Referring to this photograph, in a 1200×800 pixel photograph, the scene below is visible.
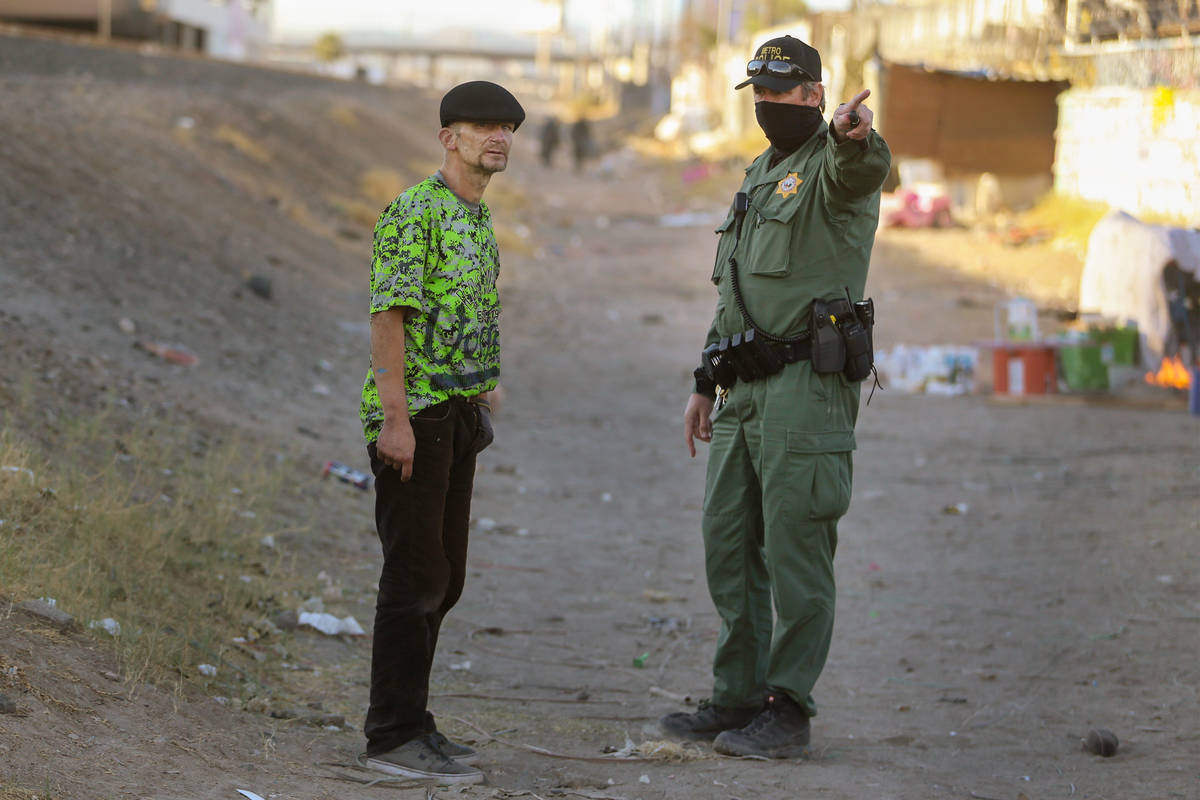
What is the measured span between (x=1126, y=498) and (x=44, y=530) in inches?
224

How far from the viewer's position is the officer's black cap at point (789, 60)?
3.85 m

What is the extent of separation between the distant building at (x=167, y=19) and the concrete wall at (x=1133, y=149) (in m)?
25.2

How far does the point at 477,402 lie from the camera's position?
12.3ft

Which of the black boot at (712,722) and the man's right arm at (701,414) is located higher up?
the man's right arm at (701,414)

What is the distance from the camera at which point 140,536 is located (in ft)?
16.4

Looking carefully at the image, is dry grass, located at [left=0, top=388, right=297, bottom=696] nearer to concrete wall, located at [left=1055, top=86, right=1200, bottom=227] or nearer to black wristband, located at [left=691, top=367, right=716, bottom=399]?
black wristband, located at [left=691, top=367, right=716, bottom=399]

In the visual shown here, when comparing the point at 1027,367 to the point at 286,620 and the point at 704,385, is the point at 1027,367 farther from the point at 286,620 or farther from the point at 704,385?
the point at 286,620

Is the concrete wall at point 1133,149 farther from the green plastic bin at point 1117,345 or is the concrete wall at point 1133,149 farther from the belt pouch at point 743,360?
the belt pouch at point 743,360

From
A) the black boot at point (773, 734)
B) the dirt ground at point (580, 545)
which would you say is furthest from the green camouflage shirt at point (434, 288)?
the black boot at point (773, 734)

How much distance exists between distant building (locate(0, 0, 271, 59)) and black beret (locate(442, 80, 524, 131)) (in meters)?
33.7

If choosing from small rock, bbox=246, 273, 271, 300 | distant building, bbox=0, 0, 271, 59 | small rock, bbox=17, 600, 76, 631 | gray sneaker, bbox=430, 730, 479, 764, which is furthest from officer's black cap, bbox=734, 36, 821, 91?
distant building, bbox=0, 0, 271, 59

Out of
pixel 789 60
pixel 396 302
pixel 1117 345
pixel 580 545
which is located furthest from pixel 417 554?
pixel 1117 345

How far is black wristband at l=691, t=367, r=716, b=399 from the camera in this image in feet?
13.9

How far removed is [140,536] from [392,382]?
2019mm
